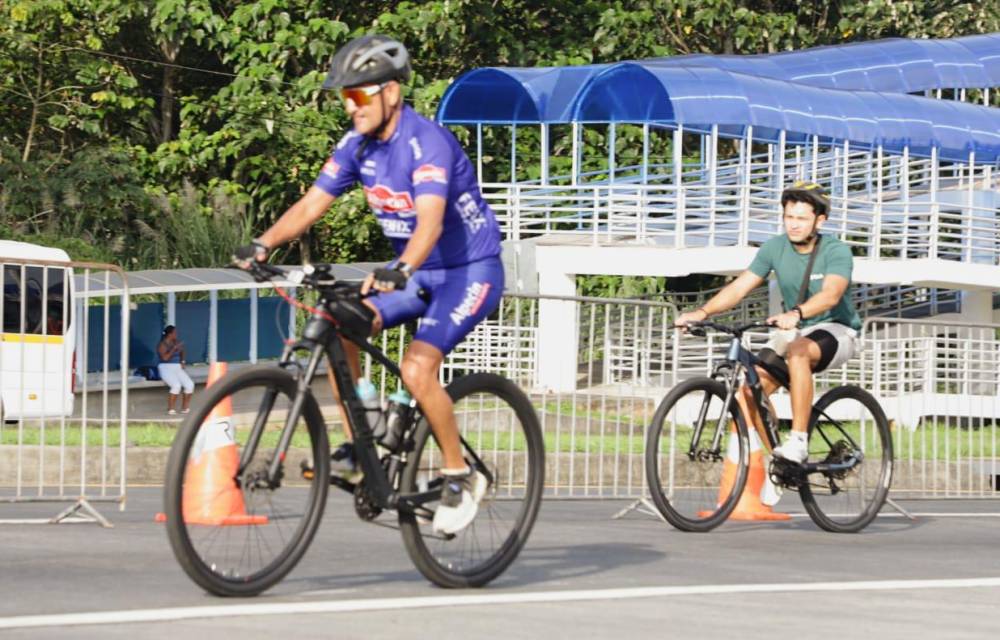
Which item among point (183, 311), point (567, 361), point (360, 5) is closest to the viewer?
point (567, 361)

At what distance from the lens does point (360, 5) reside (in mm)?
35562

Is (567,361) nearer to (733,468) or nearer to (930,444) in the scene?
(733,468)

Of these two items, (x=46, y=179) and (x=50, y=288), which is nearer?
(x=50, y=288)

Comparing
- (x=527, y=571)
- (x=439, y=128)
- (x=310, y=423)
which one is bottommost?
(x=527, y=571)

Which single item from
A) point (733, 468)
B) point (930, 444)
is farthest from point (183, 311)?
point (733, 468)

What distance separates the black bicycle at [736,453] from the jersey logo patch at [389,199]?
9.92 feet

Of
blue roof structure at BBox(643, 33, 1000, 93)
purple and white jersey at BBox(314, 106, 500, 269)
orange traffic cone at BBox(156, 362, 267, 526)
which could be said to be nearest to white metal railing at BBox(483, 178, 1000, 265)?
blue roof structure at BBox(643, 33, 1000, 93)

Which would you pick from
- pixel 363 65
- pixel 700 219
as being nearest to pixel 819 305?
pixel 363 65

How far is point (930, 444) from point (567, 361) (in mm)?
4886

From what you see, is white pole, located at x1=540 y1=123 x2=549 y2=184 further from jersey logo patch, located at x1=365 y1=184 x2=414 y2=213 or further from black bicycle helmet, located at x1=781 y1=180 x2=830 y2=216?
jersey logo patch, located at x1=365 y1=184 x2=414 y2=213

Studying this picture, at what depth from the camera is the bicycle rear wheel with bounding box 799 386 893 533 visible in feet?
35.6

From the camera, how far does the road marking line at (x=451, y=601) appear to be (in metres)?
6.25

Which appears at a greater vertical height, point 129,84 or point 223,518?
point 129,84

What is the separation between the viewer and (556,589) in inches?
295
